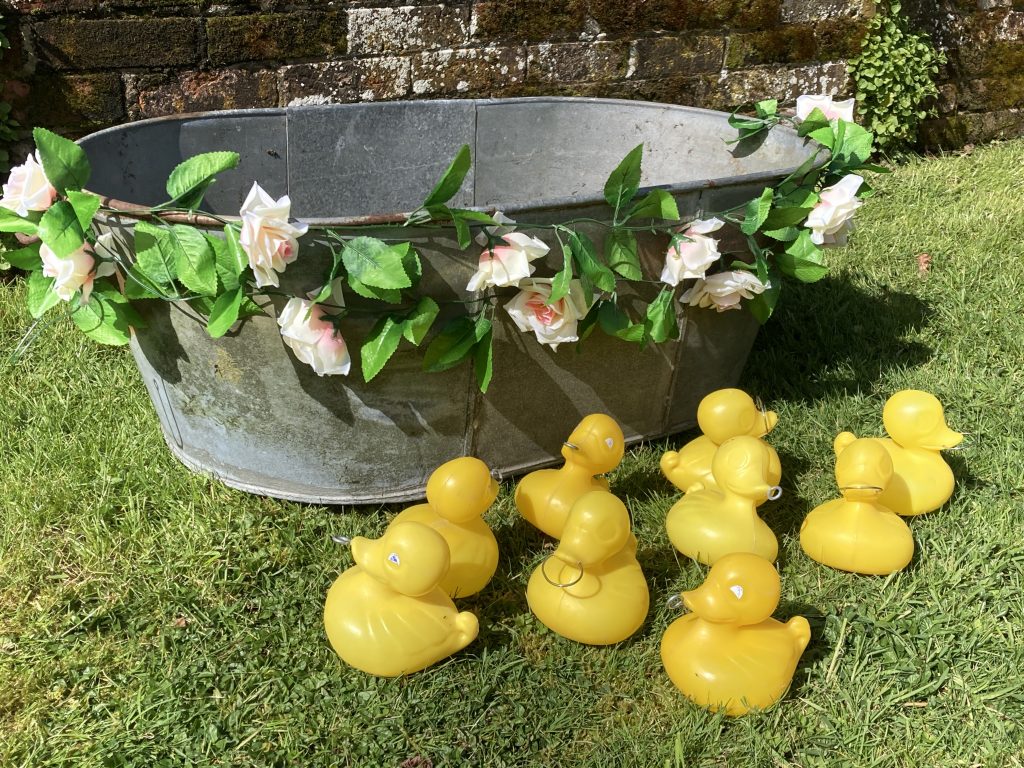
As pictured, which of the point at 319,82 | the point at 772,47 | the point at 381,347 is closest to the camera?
the point at 381,347

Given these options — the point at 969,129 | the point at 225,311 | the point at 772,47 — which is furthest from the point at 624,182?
the point at 969,129

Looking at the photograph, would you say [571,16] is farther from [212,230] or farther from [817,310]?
[212,230]

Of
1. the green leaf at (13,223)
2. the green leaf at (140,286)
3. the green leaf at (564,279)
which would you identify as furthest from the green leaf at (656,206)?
the green leaf at (13,223)

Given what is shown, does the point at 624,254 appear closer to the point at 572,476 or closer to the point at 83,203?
the point at 572,476

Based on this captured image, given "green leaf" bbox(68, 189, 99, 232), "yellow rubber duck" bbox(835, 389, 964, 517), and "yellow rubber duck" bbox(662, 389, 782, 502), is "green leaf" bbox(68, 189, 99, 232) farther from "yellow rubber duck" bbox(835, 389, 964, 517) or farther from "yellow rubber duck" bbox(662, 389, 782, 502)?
"yellow rubber duck" bbox(835, 389, 964, 517)

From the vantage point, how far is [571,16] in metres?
3.32

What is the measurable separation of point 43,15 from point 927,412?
2.66 metres

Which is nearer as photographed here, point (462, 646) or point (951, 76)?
point (462, 646)

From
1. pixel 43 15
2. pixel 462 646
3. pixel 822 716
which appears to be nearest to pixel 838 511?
pixel 822 716

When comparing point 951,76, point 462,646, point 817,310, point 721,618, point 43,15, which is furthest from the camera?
point 951,76

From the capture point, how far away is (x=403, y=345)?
1828 millimetres

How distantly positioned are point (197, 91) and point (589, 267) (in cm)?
176

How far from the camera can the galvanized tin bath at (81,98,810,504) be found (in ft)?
6.08

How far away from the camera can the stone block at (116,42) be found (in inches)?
108
